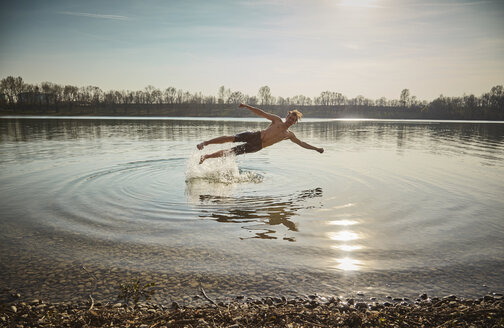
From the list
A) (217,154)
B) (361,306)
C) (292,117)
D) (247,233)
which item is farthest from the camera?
(217,154)

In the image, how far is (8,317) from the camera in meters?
3.68

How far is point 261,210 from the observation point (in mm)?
7988

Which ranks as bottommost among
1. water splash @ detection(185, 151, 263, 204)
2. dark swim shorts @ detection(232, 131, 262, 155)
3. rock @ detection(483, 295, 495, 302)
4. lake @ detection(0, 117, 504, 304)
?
rock @ detection(483, 295, 495, 302)

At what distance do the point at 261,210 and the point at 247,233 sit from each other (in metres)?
1.57

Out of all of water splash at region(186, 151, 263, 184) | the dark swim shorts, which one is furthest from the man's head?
water splash at region(186, 151, 263, 184)

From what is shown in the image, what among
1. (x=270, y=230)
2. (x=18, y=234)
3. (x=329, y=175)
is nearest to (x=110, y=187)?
(x=18, y=234)

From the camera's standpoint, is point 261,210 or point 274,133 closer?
point 261,210

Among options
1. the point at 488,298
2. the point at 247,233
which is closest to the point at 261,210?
the point at 247,233

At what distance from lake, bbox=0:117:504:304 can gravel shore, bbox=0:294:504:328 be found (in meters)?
0.22

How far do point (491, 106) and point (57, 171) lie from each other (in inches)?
6304

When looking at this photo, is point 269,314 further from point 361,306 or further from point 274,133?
point 274,133

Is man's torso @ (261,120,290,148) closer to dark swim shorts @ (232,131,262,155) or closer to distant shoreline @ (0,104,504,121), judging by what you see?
dark swim shorts @ (232,131,262,155)

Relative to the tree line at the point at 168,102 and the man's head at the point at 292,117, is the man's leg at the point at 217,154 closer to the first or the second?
the man's head at the point at 292,117

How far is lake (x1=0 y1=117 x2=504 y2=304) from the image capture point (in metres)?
4.64
